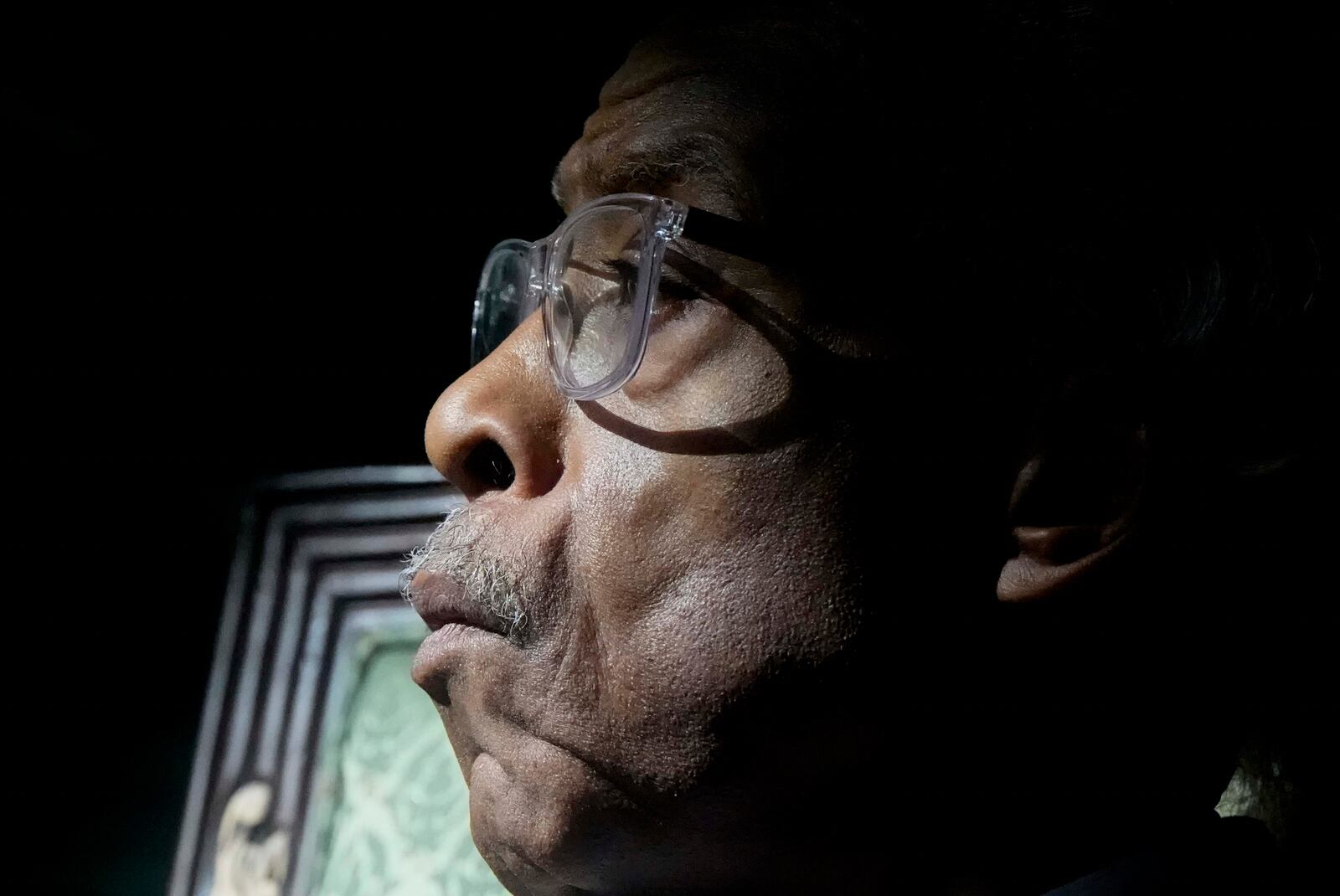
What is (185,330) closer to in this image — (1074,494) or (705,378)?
(705,378)

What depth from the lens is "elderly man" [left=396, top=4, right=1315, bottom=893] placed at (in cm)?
88

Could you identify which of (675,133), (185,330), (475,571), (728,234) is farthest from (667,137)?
(185,330)

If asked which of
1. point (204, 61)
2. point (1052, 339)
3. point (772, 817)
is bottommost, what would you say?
point (772, 817)

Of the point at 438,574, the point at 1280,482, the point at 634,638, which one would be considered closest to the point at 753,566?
the point at 634,638

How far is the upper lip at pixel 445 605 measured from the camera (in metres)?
0.94

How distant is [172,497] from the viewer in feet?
5.77

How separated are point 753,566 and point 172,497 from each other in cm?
123

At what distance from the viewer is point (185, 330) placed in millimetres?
1716

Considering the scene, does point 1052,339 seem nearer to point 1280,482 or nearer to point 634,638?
point 1280,482

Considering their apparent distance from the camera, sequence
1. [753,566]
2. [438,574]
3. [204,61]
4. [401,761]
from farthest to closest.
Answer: [401,761]
[204,61]
[438,574]
[753,566]

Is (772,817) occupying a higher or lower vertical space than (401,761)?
higher

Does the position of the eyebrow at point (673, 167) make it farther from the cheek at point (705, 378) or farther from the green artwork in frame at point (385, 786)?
the green artwork in frame at point (385, 786)

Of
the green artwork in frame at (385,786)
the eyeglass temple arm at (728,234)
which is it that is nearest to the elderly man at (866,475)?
the eyeglass temple arm at (728,234)

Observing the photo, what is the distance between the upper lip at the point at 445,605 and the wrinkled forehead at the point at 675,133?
14.5 inches
